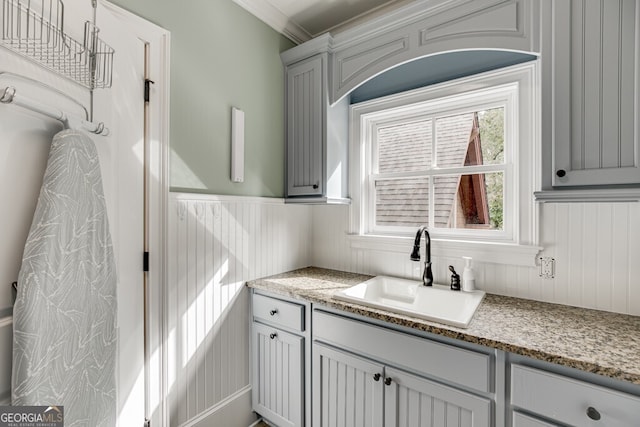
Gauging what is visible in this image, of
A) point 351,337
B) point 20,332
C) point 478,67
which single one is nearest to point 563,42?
point 478,67

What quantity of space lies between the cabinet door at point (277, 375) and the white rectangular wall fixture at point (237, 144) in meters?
0.96

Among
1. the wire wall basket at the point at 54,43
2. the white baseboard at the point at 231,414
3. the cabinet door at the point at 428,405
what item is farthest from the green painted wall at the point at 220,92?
the cabinet door at the point at 428,405

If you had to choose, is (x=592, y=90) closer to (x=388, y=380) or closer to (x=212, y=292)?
(x=388, y=380)

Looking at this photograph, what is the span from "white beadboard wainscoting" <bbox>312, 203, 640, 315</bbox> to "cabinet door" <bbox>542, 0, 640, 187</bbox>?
33 centimetres

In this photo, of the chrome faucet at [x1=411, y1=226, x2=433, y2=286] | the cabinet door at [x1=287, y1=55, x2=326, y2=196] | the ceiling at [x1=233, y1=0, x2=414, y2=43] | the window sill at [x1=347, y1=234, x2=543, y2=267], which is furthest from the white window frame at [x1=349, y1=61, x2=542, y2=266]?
the ceiling at [x1=233, y1=0, x2=414, y2=43]

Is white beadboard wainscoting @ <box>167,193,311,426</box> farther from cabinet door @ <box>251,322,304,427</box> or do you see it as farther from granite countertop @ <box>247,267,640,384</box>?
granite countertop @ <box>247,267,640,384</box>

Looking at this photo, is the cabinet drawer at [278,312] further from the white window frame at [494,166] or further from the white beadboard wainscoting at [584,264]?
the white beadboard wainscoting at [584,264]

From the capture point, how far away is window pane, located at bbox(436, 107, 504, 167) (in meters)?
1.77

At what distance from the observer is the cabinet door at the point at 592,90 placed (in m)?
1.12

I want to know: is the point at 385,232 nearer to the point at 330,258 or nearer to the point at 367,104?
the point at 330,258

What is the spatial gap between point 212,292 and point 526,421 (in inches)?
60.8

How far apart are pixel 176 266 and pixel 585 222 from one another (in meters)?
2.02

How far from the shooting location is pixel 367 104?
2.17m

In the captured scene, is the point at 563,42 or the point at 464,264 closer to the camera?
the point at 563,42
